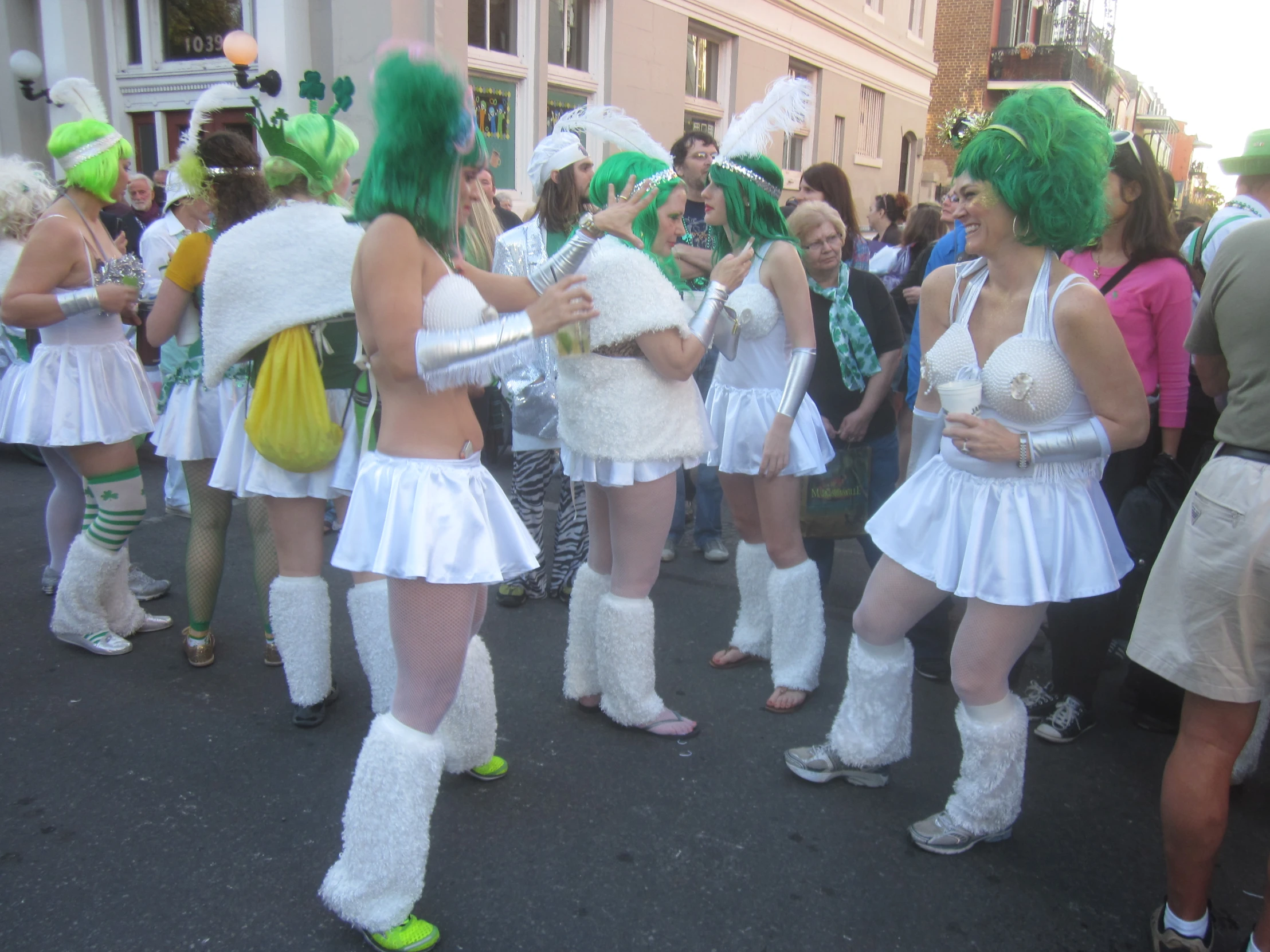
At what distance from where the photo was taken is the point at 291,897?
225 cm

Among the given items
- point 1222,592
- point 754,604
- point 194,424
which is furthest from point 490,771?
point 1222,592

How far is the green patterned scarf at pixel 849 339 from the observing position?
3.58m

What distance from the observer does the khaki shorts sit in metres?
1.89

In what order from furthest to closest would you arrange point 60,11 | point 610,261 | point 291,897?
point 60,11 < point 610,261 < point 291,897

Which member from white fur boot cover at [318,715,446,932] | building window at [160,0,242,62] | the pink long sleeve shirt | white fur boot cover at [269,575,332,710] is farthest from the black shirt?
building window at [160,0,242,62]

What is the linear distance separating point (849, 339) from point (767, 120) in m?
0.92

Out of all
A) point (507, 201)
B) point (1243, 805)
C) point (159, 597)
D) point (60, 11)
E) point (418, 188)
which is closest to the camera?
point (418, 188)

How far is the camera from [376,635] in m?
2.79

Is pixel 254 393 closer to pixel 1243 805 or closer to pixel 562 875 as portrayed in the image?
pixel 562 875

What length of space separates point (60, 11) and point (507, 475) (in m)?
9.32

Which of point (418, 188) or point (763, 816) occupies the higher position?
point (418, 188)

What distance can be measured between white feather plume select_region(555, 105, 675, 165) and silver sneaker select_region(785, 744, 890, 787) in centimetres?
192

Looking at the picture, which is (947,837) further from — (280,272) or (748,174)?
(280,272)

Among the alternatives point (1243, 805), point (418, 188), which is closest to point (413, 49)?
point (418, 188)
